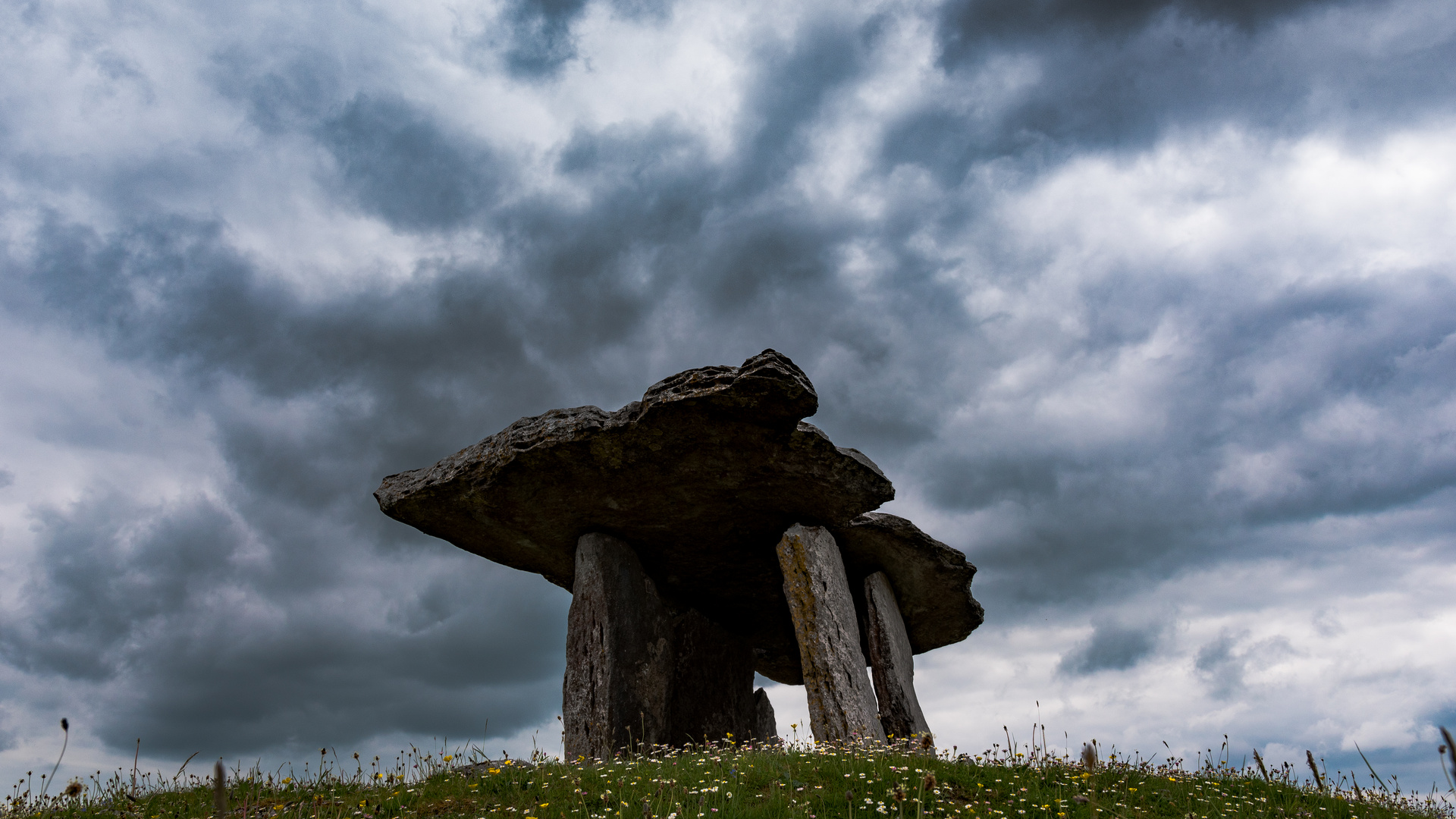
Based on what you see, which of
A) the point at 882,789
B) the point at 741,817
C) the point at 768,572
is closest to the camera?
the point at 741,817

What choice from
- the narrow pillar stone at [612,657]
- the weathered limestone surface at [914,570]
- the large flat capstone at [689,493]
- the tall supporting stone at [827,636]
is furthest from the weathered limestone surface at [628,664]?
the weathered limestone surface at [914,570]

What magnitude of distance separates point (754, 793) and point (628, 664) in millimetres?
6328

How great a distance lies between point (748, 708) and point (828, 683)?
5.59 metres

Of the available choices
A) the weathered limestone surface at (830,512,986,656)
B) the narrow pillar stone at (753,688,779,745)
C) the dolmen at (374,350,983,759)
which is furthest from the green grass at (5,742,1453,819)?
the narrow pillar stone at (753,688,779,745)

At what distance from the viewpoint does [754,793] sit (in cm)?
682

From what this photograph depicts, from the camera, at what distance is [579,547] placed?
43.6 ft

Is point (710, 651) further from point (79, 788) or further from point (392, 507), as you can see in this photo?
point (79, 788)

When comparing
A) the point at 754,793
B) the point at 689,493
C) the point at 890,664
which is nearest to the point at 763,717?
the point at 890,664

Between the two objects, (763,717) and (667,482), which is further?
(763,717)

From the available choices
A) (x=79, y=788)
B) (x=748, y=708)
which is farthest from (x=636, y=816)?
(x=748, y=708)

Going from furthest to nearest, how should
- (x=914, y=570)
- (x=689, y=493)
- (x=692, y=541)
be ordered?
(x=914, y=570) → (x=692, y=541) → (x=689, y=493)

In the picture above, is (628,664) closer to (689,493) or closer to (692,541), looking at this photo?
(692,541)

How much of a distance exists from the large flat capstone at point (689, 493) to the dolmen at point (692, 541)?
0.03 metres

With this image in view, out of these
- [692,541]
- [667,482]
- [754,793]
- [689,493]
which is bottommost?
[754,793]
